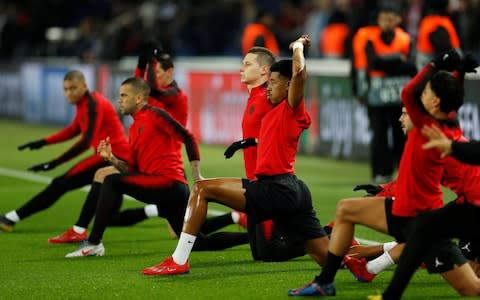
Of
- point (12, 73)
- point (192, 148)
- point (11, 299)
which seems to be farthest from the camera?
point (12, 73)

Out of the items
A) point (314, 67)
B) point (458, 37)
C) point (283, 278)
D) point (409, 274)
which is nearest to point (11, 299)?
point (283, 278)

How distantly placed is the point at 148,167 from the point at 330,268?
280cm

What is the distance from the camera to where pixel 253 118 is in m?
10.0

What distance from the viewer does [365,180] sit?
55.1 ft

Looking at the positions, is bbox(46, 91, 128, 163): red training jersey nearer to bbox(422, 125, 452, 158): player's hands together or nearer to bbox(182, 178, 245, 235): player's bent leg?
bbox(182, 178, 245, 235): player's bent leg

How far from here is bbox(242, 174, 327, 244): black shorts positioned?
8969 millimetres

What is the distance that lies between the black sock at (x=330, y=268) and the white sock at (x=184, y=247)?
1.27 meters

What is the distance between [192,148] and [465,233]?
3164 millimetres

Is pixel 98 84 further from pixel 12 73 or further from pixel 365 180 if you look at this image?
pixel 365 180

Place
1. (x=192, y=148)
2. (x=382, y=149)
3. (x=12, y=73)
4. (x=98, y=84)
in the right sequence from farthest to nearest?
(x=12, y=73) < (x=98, y=84) < (x=382, y=149) < (x=192, y=148)

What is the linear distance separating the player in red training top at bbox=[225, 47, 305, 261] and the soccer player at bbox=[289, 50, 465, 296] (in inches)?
60.4

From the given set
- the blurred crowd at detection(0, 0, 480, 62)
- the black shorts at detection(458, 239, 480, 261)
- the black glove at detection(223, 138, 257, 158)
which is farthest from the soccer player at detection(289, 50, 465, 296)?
the blurred crowd at detection(0, 0, 480, 62)

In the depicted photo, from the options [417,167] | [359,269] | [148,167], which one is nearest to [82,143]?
[148,167]

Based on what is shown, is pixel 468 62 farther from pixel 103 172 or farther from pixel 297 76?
pixel 103 172
